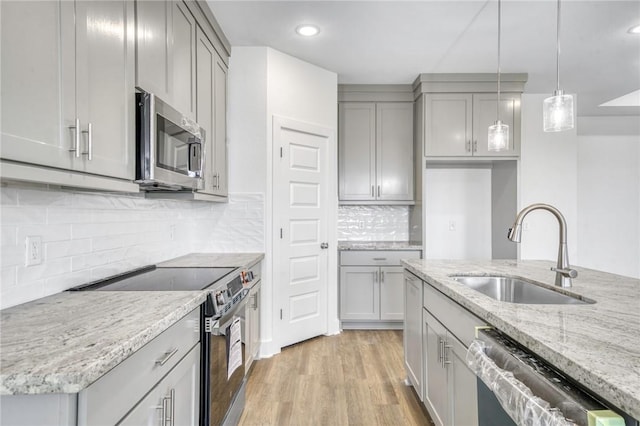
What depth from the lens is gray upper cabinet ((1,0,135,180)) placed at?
90cm

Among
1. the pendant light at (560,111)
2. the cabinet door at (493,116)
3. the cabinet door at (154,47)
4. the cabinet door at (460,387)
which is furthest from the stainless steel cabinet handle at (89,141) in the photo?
the cabinet door at (493,116)

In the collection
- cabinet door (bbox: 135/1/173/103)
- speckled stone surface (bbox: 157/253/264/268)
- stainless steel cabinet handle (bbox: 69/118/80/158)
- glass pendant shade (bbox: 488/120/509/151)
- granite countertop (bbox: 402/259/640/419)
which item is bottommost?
speckled stone surface (bbox: 157/253/264/268)

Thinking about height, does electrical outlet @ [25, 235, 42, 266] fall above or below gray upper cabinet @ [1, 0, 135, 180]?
below

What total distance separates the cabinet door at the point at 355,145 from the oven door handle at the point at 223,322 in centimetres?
234

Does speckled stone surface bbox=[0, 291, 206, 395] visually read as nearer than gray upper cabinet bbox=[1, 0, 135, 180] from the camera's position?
Yes

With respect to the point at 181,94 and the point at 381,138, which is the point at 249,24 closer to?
the point at 181,94

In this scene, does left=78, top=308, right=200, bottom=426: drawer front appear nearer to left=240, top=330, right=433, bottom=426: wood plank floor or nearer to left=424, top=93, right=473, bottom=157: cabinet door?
left=240, top=330, right=433, bottom=426: wood plank floor

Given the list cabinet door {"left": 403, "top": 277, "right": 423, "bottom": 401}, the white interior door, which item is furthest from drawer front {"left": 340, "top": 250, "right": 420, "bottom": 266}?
cabinet door {"left": 403, "top": 277, "right": 423, "bottom": 401}

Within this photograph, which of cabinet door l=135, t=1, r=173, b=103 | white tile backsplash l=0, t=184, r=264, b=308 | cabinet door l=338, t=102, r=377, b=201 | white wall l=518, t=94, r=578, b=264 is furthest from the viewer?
white wall l=518, t=94, r=578, b=264

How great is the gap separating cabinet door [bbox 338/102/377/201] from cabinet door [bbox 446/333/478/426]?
2.56m

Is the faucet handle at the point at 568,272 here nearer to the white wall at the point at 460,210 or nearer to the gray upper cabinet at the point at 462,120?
the gray upper cabinet at the point at 462,120

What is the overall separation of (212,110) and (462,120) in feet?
8.60

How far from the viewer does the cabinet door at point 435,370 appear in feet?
5.75

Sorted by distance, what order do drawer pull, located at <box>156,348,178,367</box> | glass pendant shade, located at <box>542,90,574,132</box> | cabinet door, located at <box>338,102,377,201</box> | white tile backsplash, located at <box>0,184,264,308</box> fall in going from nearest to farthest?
1. drawer pull, located at <box>156,348,178,367</box>
2. white tile backsplash, located at <box>0,184,264,308</box>
3. glass pendant shade, located at <box>542,90,574,132</box>
4. cabinet door, located at <box>338,102,377,201</box>
